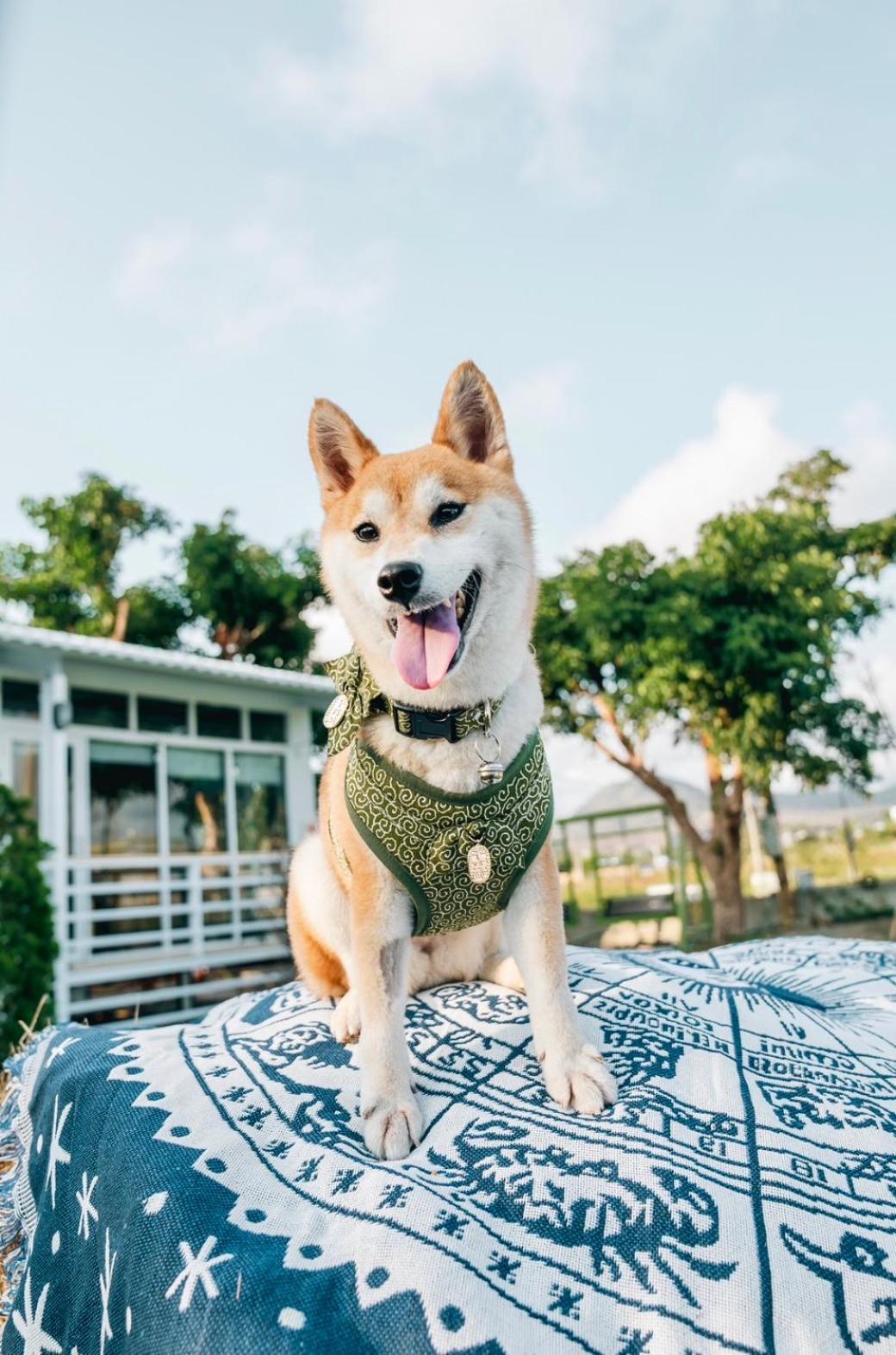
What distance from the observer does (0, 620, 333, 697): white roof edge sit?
859cm

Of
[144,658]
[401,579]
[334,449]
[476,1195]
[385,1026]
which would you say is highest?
[144,658]

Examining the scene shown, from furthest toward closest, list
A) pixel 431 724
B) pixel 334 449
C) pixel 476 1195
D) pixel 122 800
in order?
1. pixel 122 800
2. pixel 334 449
3. pixel 431 724
4. pixel 476 1195

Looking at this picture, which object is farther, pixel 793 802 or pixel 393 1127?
pixel 793 802

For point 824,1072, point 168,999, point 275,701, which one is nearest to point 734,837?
point 275,701

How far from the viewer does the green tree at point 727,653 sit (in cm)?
1243

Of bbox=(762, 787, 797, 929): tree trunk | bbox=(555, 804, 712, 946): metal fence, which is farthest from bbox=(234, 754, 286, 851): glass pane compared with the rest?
bbox=(762, 787, 797, 929): tree trunk

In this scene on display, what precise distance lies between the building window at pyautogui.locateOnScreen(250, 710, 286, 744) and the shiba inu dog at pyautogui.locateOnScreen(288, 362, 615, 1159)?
10018mm

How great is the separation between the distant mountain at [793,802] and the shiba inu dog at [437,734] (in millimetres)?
14798

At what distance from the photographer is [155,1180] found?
1.63 meters

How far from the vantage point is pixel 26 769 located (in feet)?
31.3

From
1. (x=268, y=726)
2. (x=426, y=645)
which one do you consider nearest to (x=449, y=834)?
(x=426, y=645)

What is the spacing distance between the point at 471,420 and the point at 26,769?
29.5ft

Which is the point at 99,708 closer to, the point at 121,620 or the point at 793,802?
the point at 121,620

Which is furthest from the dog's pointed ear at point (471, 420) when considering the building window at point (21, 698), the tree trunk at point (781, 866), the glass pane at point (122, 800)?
the tree trunk at point (781, 866)
